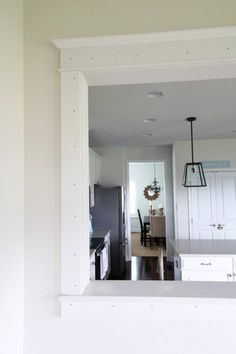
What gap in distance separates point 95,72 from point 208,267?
7.83 feet

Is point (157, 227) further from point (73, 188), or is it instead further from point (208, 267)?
point (73, 188)

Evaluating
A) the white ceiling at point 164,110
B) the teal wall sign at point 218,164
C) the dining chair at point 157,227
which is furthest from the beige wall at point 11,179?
the dining chair at point 157,227

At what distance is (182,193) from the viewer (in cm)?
544

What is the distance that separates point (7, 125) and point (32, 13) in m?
0.57

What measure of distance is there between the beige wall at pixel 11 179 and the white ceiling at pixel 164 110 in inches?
56.6

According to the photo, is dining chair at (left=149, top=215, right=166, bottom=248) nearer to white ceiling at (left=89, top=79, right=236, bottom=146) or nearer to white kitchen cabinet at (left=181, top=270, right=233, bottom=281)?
white ceiling at (left=89, top=79, right=236, bottom=146)

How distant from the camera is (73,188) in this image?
1.12 meters

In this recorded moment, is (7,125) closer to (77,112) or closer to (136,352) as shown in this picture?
(77,112)

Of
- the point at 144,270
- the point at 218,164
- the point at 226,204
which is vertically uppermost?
the point at 218,164

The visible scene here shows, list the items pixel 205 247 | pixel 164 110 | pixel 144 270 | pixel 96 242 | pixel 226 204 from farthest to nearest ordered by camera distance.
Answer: pixel 226 204
pixel 144 270
pixel 96 242
pixel 164 110
pixel 205 247

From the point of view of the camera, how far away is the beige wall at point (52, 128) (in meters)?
1.11

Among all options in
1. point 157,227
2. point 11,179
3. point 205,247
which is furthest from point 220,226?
point 11,179

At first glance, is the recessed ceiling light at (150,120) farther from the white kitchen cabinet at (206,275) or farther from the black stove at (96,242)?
the white kitchen cabinet at (206,275)

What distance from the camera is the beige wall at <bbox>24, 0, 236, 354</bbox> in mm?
1106
